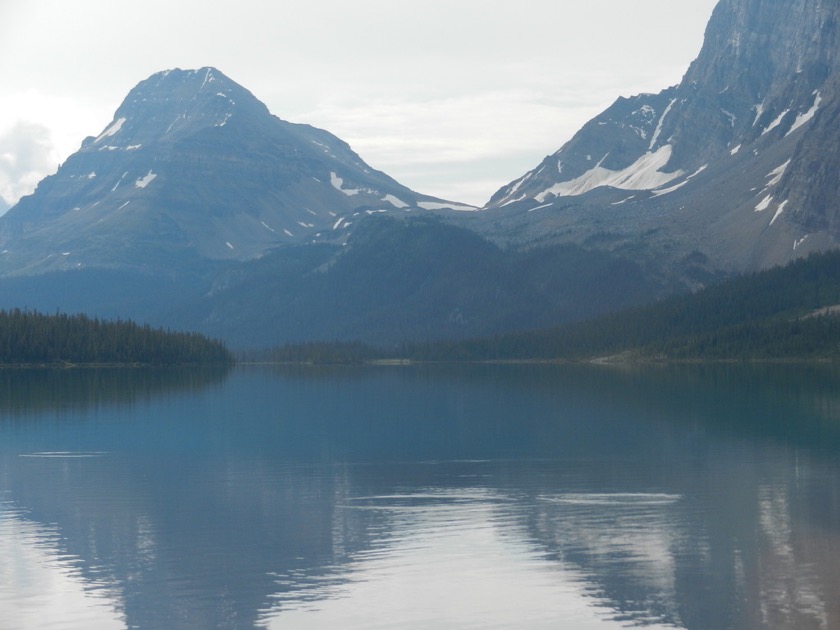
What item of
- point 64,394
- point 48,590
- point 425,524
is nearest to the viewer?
point 48,590

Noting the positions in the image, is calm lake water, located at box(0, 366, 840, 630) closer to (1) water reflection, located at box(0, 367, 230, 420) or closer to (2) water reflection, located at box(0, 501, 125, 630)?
(2) water reflection, located at box(0, 501, 125, 630)

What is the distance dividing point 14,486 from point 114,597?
31.9 metres

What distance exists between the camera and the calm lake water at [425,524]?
5122 cm

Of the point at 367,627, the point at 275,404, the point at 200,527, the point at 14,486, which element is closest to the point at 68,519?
the point at 200,527

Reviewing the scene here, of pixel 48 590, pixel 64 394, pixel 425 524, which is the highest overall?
pixel 64 394

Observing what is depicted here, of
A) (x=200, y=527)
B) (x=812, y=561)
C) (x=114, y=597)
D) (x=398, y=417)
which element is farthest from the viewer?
(x=398, y=417)

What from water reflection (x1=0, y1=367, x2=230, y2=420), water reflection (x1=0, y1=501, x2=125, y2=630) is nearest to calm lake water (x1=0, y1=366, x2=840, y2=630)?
water reflection (x1=0, y1=501, x2=125, y2=630)

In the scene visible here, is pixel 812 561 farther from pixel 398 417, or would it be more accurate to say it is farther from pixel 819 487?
pixel 398 417

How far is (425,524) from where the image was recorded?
67.2m

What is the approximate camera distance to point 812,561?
187ft

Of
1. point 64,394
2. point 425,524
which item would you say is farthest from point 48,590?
point 64,394

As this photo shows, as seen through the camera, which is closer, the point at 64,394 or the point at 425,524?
the point at 425,524

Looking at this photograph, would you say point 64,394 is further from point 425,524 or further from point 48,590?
point 48,590

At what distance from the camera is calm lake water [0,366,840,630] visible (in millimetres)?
51219
